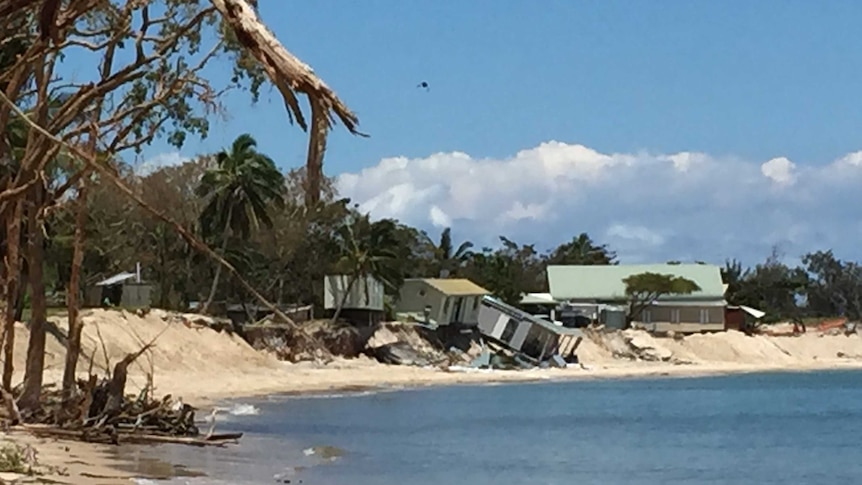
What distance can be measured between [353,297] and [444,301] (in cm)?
803

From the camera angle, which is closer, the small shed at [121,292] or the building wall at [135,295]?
the small shed at [121,292]

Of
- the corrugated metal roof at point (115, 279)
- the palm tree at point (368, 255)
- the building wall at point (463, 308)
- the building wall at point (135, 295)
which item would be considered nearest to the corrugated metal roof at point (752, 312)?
the building wall at point (463, 308)

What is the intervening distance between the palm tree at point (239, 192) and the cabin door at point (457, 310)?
16.0 m

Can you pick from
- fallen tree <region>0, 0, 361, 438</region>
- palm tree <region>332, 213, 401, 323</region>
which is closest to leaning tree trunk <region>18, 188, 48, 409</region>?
fallen tree <region>0, 0, 361, 438</region>

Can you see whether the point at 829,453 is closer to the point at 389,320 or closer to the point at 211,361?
the point at 211,361

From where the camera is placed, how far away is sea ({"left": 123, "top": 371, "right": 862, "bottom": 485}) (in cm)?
2477

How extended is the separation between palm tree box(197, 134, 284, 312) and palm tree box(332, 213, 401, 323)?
19.4ft

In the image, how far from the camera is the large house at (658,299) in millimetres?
96625

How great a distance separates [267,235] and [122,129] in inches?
1934

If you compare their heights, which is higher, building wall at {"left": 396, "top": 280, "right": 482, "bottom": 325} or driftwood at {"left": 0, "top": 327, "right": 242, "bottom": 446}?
building wall at {"left": 396, "top": 280, "right": 482, "bottom": 325}

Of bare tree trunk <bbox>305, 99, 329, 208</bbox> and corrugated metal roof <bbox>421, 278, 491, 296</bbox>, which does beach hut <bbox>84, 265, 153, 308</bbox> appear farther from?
bare tree trunk <bbox>305, 99, 329, 208</bbox>

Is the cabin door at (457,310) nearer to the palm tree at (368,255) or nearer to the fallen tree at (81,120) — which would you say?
the palm tree at (368,255)

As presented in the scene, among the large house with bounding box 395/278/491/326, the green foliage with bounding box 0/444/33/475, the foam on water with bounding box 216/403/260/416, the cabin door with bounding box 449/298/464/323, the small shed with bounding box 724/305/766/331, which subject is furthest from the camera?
the small shed with bounding box 724/305/766/331

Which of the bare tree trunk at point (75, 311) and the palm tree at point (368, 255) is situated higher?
the palm tree at point (368, 255)
